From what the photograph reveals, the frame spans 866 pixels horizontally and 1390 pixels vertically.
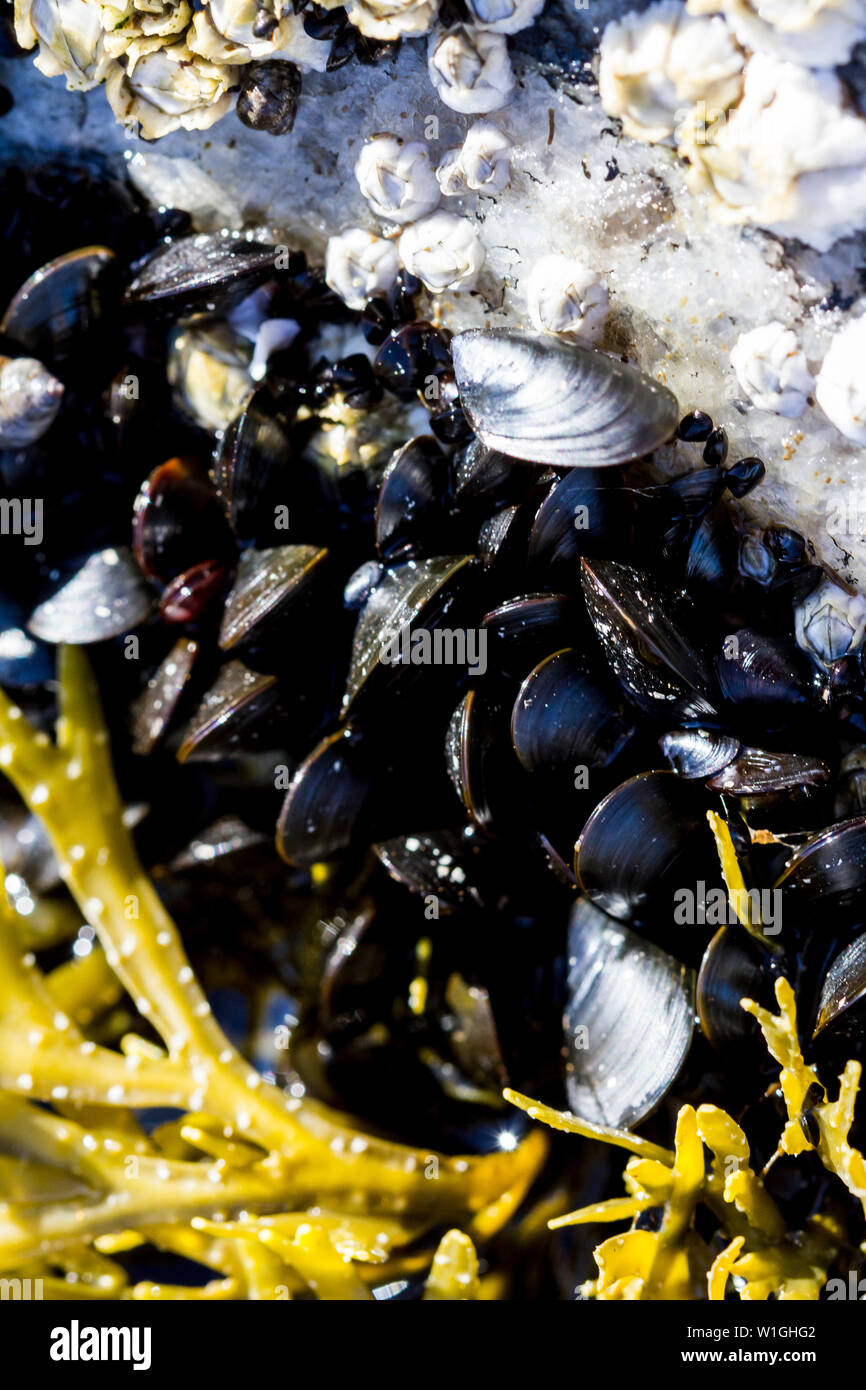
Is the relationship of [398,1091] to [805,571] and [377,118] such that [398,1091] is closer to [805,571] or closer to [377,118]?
[805,571]

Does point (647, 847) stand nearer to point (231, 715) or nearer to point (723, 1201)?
point (723, 1201)

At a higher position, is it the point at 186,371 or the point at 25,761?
the point at 186,371

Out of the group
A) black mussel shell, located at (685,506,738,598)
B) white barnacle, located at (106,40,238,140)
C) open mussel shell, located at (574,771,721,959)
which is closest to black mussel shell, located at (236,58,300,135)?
white barnacle, located at (106,40,238,140)

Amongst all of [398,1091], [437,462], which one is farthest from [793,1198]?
[437,462]

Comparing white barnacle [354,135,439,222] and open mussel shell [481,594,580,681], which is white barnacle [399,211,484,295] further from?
open mussel shell [481,594,580,681]

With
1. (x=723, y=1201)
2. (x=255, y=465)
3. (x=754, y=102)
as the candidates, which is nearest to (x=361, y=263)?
(x=255, y=465)

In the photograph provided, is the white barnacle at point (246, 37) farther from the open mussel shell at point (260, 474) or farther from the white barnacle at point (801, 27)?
the white barnacle at point (801, 27)
